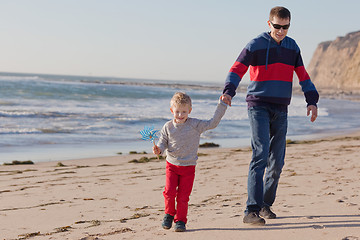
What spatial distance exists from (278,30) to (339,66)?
302 feet

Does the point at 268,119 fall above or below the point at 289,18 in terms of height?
below

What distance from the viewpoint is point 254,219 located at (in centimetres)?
360

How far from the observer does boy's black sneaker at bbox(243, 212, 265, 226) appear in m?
3.58

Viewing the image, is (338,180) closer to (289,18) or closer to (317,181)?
(317,181)

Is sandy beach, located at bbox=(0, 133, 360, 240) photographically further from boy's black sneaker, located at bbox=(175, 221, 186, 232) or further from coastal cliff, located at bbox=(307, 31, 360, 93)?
coastal cliff, located at bbox=(307, 31, 360, 93)

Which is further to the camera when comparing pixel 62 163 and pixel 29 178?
pixel 62 163

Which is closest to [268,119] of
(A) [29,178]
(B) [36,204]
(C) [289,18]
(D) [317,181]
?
(C) [289,18]

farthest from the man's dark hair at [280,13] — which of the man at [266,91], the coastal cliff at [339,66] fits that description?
the coastal cliff at [339,66]

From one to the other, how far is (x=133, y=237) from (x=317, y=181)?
3.26m

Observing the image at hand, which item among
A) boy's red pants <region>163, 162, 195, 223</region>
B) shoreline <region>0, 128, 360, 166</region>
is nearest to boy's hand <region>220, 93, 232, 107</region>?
boy's red pants <region>163, 162, 195, 223</region>

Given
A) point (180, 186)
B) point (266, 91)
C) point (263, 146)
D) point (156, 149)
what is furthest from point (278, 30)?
point (180, 186)

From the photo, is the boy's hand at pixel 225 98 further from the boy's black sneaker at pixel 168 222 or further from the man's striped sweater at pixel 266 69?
the boy's black sneaker at pixel 168 222

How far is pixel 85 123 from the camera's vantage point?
1598 centimetres

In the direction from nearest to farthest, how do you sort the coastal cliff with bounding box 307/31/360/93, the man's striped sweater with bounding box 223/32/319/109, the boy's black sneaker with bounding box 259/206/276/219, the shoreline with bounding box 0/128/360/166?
1. the man's striped sweater with bounding box 223/32/319/109
2. the boy's black sneaker with bounding box 259/206/276/219
3. the shoreline with bounding box 0/128/360/166
4. the coastal cliff with bounding box 307/31/360/93
